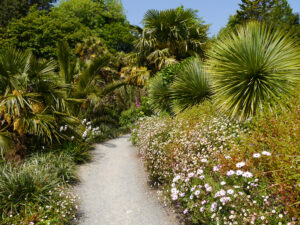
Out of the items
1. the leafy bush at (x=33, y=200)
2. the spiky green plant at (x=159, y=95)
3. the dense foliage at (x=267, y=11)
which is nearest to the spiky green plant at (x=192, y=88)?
the spiky green plant at (x=159, y=95)

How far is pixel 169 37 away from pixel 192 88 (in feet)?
28.0

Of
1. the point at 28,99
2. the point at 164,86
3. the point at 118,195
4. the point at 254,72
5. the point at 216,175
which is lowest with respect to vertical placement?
the point at 118,195

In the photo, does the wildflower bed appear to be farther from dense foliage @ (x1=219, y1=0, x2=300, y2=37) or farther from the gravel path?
dense foliage @ (x1=219, y1=0, x2=300, y2=37)

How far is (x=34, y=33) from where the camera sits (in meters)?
21.2

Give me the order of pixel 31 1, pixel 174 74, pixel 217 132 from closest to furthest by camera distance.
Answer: pixel 217 132
pixel 174 74
pixel 31 1

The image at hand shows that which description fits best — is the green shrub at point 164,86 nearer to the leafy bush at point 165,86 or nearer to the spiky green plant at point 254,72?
the leafy bush at point 165,86

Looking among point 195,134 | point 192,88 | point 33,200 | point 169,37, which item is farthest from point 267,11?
point 33,200

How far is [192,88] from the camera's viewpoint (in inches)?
314

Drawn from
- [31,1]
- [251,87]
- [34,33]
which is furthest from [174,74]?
[31,1]

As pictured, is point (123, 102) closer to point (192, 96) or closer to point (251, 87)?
point (192, 96)

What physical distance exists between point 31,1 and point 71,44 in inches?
411

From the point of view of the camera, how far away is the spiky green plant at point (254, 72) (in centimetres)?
541

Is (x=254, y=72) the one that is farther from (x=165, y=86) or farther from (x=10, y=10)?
(x=10, y=10)

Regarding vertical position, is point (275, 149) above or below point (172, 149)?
above
